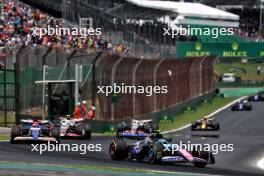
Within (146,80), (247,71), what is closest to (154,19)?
(247,71)

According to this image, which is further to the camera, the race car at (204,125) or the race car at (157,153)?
the race car at (204,125)

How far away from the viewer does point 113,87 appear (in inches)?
1453

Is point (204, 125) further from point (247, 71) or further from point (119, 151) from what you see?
point (247, 71)

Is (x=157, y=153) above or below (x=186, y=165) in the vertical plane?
above

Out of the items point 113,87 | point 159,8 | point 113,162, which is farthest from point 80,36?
point 159,8

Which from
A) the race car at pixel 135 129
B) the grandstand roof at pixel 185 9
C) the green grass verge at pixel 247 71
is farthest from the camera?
the green grass verge at pixel 247 71
